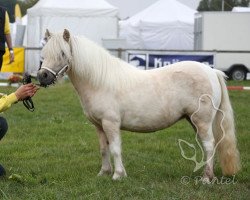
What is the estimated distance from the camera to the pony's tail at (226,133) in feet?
18.6

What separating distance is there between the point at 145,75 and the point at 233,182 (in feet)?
4.73

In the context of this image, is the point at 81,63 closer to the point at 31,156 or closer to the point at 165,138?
the point at 31,156

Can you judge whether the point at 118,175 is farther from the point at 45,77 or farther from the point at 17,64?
the point at 17,64

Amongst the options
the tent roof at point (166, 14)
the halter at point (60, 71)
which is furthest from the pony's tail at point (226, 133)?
the tent roof at point (166, 14)

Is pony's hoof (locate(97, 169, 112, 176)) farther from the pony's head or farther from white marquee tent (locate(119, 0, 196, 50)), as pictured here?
white marquee tent (locate(119, 0, 196, 50))

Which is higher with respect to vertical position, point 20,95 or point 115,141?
point 20,95

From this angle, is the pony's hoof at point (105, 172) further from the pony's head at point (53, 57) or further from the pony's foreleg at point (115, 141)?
the pony's head at point (53, 57)

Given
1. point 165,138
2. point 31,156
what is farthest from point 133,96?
point 165,138

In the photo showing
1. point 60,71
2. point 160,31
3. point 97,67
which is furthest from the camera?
point 160,31

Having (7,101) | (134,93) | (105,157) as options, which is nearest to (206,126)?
(134,93)

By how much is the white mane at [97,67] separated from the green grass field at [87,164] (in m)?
1.01

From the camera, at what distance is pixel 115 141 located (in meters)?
5.41

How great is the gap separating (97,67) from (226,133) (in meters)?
1.57

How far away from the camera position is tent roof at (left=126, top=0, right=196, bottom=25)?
91.0ft
